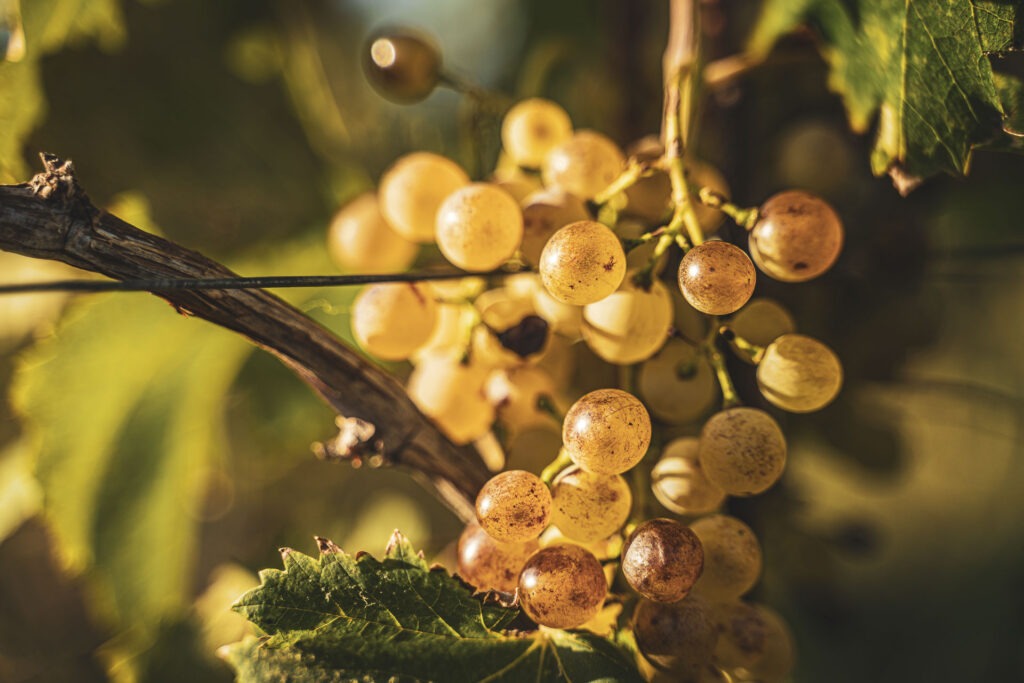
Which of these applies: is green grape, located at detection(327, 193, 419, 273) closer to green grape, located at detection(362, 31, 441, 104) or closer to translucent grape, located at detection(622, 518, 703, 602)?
green grape, located at detection(362, 31, 441, 104)

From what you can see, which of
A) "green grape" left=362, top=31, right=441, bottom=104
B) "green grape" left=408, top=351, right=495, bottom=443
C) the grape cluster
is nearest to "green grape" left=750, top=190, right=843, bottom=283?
the grape cluster

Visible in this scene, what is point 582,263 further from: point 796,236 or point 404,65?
point 404,65

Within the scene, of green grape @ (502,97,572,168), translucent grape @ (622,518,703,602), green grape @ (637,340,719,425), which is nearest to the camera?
translucent grape @ (622,518,703,602)

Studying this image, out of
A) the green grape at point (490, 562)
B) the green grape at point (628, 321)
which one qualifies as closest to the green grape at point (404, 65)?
the green grape at point (628, 321)

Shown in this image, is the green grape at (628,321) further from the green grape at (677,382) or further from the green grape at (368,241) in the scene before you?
the green grape at (368,241)

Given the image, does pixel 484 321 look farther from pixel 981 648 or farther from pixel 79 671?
pixel 981 648

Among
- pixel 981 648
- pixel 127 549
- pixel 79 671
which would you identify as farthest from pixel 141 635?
pixel 981 648

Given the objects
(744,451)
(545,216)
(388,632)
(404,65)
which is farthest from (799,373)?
(404,65)
